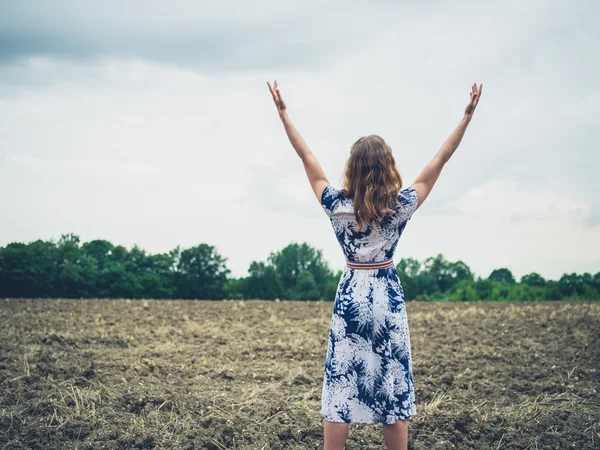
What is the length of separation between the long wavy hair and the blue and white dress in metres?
0.07

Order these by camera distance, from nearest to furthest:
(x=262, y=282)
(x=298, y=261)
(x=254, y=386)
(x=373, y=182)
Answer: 1. (x=373, y=182)
2. (x=254, y=386)
3. (x=262, y=282)
4. (x=298, y=261)

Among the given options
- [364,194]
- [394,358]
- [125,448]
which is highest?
[364,194]

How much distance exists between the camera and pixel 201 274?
121 feet

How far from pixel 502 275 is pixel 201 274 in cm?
2303

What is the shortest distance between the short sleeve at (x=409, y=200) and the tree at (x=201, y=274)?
3306 centimetres

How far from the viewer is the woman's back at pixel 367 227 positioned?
10.0 feet

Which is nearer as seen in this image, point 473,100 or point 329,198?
point 329,198

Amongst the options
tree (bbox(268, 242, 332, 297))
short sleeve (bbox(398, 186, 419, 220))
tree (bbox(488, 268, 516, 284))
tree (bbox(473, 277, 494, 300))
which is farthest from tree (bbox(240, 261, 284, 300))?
short sleeve (bbox(398, 186, 419, 220))

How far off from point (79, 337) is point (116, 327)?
1.62 metres

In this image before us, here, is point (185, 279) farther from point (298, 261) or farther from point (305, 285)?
point (298, 261)

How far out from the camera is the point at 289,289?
4328cm

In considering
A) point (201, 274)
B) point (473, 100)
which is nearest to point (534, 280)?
point (201, 274)

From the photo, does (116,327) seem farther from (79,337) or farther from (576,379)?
(576,379)

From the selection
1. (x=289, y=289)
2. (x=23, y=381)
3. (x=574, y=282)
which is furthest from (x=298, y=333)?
(x=289, y=289)
